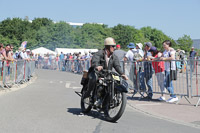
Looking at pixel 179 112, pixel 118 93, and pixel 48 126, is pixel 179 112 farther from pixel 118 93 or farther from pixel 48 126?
pixel 48 126

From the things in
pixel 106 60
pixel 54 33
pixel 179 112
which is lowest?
pixel 179 112

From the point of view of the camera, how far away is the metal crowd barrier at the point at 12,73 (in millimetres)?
13078

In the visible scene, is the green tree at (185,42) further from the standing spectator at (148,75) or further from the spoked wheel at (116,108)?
the spoked wheel at (116,108)

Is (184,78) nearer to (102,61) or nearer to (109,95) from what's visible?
(102,61)

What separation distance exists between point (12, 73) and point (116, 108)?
799cm

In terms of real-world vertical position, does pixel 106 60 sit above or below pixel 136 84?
above

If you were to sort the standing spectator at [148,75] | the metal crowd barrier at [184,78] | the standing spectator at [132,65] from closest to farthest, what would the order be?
the metal crowd barrier at [184,78] < the standing spectator at [148,75] < the standing spectator at [132,65]

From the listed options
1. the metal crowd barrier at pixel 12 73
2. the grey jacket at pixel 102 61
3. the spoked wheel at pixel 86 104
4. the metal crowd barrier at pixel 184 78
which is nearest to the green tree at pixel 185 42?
the metal crowd barrier at pixel 12 73

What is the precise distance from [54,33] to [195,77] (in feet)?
283

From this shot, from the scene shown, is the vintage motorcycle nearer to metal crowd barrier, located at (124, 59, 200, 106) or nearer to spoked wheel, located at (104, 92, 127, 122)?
spoked wheel, located at (104, 92, 127, 122)

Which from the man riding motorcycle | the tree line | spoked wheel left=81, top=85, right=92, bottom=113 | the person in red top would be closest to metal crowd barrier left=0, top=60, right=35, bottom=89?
the person in red top

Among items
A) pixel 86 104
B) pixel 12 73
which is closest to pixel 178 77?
pixel 86 104

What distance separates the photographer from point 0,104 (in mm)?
9172

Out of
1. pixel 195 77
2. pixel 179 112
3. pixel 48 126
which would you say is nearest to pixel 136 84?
pixel 195 77
